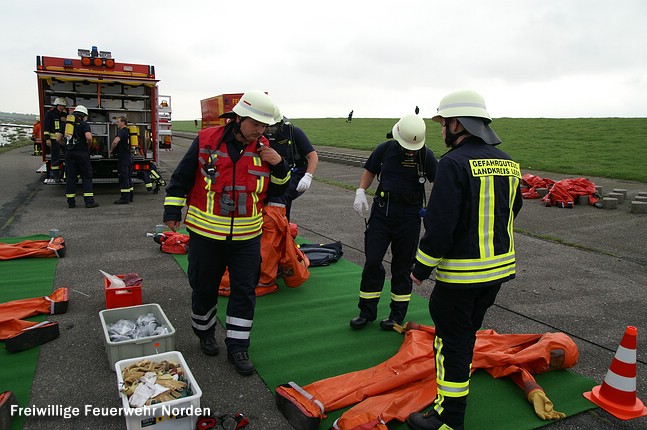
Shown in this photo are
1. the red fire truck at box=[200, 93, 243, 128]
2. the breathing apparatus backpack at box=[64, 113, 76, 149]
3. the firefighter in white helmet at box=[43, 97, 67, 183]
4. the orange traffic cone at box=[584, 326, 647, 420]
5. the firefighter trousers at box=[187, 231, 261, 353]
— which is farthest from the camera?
the red fire truck at box=[200, 93, 243, 128]

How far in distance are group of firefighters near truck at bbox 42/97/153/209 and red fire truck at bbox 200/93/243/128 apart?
9.60 metres

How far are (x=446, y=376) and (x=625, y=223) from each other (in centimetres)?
857

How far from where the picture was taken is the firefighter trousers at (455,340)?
2.84 m

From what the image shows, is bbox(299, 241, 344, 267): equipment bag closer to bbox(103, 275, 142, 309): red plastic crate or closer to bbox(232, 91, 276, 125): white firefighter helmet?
bbox(103, 275, 142, 309): red plastic crate

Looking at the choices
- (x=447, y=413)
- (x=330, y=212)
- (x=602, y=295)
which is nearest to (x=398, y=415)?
(x=447, y=413)

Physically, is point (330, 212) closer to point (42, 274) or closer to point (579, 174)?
point (42, 274)

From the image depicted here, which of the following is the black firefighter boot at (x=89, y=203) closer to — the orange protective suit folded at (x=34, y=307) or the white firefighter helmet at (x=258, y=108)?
the orange protective suit folded at (x=34, y=307)

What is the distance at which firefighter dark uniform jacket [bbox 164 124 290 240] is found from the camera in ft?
11.3

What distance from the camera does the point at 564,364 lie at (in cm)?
372

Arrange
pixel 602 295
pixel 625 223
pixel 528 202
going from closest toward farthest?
pixel 602 295, pixel 625 223, pixel 528 202

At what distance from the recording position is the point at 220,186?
11.3ft

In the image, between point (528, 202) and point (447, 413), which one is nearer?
point (447, 413)

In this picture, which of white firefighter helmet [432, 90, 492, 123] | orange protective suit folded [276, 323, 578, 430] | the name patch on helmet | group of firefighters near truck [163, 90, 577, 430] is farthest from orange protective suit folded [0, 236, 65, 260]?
the name patch on helmet

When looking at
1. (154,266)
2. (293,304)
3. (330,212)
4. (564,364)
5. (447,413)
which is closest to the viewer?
(447,413)
